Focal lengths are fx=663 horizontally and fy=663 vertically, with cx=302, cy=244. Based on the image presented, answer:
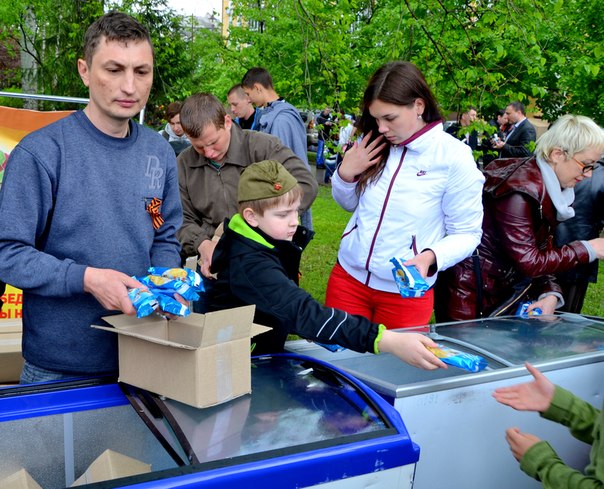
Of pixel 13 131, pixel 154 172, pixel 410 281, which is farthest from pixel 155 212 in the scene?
pixel 13 131

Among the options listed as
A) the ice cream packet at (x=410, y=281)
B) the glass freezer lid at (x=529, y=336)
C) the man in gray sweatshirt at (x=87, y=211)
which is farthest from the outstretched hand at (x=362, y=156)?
the man in gray sweatshirt at (x=87, y=211)

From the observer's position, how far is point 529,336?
3113mm

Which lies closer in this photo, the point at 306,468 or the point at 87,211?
the point at 306,468

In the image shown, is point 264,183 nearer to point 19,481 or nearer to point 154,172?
point 154,172

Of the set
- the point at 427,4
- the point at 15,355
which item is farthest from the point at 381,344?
the point at 427,4

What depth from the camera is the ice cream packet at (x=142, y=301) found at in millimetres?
1826

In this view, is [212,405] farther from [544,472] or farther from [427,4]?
[427,4]

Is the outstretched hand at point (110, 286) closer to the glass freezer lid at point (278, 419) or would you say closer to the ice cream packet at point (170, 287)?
the ice cream packet at point (170, 287)

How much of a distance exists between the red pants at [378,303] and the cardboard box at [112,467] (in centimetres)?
140

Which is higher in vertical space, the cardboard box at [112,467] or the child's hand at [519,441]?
the child's hand at [519,441]

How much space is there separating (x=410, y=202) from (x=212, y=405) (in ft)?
4.75

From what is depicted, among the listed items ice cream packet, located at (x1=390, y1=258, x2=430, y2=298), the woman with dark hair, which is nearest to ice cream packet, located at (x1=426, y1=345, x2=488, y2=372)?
ice cream packet, located at (x1=390, y1=258, x2=430, y2=298)

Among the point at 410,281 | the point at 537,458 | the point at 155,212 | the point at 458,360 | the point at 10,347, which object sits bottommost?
the point at 10,347

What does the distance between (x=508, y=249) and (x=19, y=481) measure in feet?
7.87
